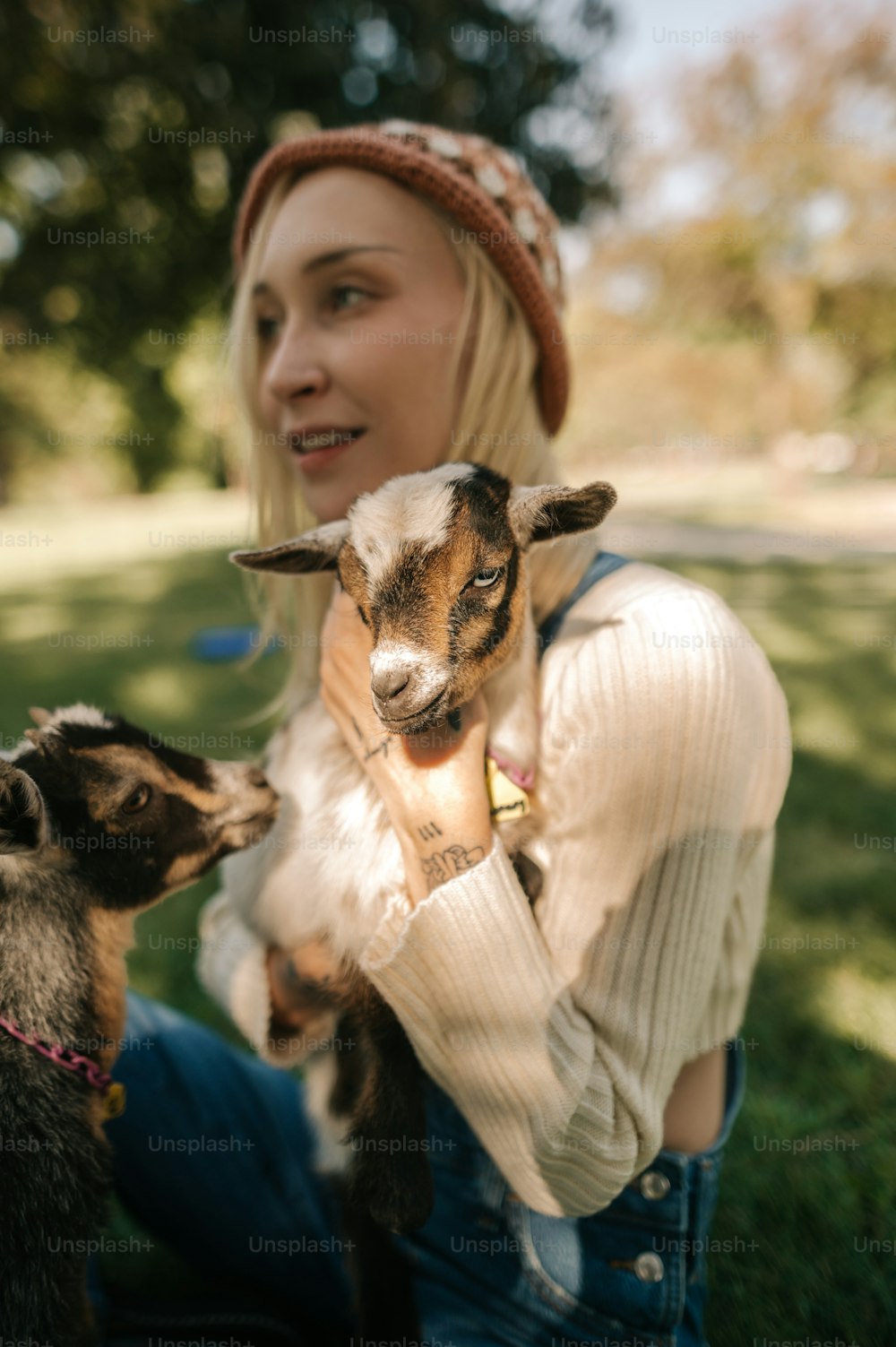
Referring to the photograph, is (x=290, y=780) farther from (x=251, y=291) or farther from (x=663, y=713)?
(x=251, y=291)

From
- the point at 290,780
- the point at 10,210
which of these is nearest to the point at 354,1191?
the point at 290,780

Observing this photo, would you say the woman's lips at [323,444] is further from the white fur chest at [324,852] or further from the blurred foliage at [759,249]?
the blurred foliage at [759,249]

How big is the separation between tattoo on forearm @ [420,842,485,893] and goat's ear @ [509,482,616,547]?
586mm

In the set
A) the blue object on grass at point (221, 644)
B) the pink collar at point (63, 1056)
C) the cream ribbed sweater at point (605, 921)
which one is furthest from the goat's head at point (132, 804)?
the blue object on grass at point (221, 644)

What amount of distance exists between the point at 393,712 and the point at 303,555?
→ 1.48 feet

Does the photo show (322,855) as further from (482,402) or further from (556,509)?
(482,402)

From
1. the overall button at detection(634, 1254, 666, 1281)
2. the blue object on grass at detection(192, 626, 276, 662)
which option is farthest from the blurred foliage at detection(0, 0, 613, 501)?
the overall button at detection(634, 1254, 666, 1281)

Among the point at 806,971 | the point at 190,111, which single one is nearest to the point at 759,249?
the point at 190,111

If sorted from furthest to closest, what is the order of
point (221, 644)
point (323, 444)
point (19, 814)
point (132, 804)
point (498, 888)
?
point (221, 644), point (323, 444), point (132, 804), point (19, 814), point (498, 888)

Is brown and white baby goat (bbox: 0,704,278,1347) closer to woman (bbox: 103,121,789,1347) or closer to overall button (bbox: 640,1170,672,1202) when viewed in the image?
woman (bbox: 103,121,789,1347)

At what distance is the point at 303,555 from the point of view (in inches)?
65.0

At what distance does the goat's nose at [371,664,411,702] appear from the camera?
1.36 metres

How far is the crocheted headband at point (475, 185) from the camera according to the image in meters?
1.86

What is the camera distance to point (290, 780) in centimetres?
199
